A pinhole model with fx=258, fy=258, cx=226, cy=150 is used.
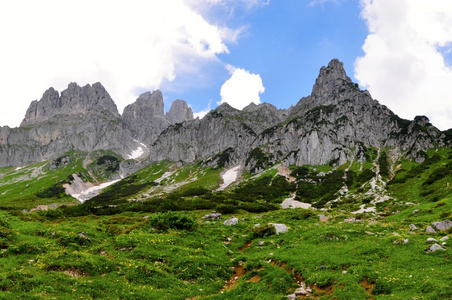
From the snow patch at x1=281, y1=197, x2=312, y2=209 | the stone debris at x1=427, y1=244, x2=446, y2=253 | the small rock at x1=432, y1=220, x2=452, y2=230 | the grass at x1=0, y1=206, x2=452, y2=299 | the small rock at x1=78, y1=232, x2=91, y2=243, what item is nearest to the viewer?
the grass at x1=0, y1=206, x2=452, y2=299

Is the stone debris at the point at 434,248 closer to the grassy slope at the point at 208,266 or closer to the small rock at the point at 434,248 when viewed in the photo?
the small rock at the point at 434,248

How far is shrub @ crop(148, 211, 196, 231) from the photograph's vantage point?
33.5 meters

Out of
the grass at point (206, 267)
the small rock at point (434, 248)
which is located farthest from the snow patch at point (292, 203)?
the small rock at point (434, 248)

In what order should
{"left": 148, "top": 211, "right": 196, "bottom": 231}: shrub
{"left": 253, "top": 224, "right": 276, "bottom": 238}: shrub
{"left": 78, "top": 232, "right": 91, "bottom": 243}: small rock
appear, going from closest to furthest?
1. {"left": 78, "top": 232, "right": 91, "bottom": 243}: small rock
2. {"left": 148, "top": 211, "right": 196, "bottom": 231}: shrub
3. {"left": 253, "top": 224, "right": 276, "bottom": 238}: shrub

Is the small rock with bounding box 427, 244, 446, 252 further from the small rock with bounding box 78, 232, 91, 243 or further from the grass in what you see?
the small rock with bounding box 78, 232, 91, 243

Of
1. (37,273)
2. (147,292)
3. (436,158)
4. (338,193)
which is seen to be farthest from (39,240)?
(436,158)

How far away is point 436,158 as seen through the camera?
167750 mm

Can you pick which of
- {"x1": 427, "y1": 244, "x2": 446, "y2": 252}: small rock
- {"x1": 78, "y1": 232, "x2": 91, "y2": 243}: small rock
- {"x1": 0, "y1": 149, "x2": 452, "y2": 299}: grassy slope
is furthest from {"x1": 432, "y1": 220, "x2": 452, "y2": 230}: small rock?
{"x1": 78, "y1": 232, "x2": 91, "y2": 243}: small rock

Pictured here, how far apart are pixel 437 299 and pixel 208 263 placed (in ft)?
53.1

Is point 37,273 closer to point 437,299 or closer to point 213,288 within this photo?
point 213,288

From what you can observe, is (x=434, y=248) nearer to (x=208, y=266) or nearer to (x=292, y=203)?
(x=208, y=266)

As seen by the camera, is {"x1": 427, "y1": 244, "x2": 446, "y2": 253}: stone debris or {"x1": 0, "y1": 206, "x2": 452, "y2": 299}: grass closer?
{"x1": 0, "y1": 206, "x2": 452, "y2": 299}: grass

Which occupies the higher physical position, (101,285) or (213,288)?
(101,285)

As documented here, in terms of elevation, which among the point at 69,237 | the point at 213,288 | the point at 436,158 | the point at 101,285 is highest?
the point at 436,158
